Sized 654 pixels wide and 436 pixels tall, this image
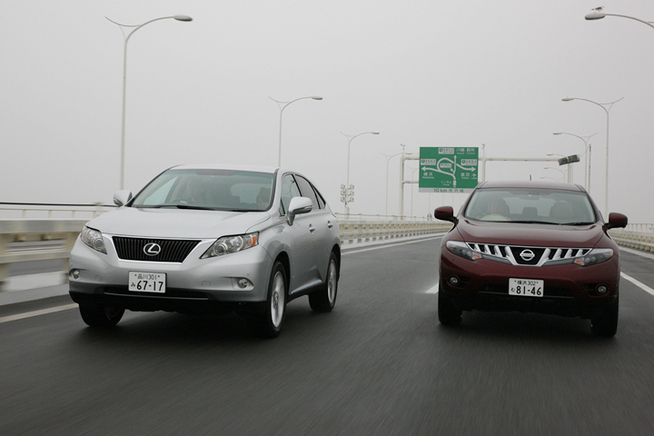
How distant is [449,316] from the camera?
27.3 ft

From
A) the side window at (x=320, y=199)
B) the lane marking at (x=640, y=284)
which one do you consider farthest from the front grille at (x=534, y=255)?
the lane marking at (x=640, y=284)

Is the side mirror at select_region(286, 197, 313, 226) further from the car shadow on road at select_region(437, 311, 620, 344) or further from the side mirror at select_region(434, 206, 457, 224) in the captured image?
the car shadow on road at select_region(437, 311, 620, 344)

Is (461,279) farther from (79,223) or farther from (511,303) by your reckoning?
(79,223)

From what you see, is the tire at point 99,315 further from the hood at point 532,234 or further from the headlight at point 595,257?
the headlight at point 595,257

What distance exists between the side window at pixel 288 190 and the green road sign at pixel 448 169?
48.5 metres

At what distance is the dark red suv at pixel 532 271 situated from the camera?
743 cm

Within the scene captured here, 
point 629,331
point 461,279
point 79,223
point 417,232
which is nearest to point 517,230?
point 461,279

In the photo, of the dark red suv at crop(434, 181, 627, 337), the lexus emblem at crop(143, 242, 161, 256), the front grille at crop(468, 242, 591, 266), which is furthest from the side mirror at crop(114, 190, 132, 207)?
the front grille at crop(468, 242, 591, 266)

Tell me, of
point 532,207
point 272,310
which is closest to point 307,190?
point 272,310

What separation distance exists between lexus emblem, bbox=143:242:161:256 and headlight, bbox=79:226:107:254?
0.39m

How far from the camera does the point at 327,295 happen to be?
9.33 meters

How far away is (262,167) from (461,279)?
2432 mm

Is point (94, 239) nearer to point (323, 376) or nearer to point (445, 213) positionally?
point (323, 376)

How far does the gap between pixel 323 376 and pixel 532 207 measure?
4.05m
